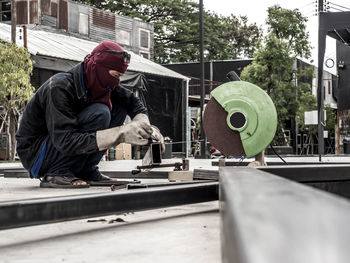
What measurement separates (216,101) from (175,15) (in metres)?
30.2

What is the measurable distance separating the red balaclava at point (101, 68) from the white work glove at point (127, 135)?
42cm

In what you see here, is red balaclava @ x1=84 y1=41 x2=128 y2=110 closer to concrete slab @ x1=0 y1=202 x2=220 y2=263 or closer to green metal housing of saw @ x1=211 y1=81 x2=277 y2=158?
green metal housing of saw @ x1=211 y1=81 x2=277 y2=158

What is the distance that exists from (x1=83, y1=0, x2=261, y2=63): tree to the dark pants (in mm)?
27336

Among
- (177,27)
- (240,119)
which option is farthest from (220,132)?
(177,27)

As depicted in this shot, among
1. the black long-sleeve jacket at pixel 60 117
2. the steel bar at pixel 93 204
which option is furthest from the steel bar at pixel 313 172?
the black long-sleeve jacket at pixel 60 117

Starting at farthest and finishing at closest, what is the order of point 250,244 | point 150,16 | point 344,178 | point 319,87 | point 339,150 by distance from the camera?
point 150,16, point 339,150, point 319,87, point 344,178, point 250,244

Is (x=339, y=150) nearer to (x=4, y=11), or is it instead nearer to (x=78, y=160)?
(x=4, y=11)

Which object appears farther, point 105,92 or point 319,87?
point 319,87

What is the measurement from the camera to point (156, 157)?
4105 mm

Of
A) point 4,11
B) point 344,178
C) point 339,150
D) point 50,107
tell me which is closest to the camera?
point 344,178

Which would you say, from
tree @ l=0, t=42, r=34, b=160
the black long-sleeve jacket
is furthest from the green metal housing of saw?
tree @ l=0, t=42, r=34, b=160

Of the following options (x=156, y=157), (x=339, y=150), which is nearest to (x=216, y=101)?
(x=156, y=157)

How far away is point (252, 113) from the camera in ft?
14.0

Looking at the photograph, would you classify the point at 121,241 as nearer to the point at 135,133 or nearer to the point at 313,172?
the point at 313,172
